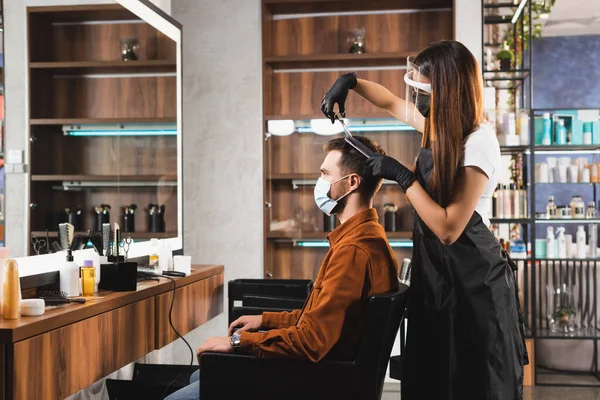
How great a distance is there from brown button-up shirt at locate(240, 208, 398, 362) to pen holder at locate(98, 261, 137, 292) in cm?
83

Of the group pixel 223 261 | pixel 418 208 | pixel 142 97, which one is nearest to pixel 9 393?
pixel 418 208

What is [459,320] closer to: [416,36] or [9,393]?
[9,393]

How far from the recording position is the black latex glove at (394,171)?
1904 millimetres

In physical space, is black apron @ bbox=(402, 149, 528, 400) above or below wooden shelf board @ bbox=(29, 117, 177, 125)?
below

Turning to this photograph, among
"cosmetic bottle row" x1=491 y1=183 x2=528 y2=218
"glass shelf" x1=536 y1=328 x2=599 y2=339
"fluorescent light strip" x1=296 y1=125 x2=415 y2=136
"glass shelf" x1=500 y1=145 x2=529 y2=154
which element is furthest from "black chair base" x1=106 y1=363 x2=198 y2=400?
"glass shelf" x1=500 y1=145 x2=529 y2=154

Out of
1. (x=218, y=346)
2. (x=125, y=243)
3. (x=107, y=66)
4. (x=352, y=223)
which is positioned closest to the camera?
(x=218, y=346)

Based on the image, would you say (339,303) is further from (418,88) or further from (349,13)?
(349,13)

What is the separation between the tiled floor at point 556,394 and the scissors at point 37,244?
253cm

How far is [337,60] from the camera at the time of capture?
4781mm

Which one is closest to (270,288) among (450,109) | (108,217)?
(108,217)

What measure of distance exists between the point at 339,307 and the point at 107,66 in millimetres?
1713

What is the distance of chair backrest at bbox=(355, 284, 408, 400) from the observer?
185cm

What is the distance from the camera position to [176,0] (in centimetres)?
488

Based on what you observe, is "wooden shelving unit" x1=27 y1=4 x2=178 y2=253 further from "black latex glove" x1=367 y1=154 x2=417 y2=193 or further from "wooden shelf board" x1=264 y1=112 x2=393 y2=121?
"black latex glove" x1=367 y1=154 x2=417 y2=193
